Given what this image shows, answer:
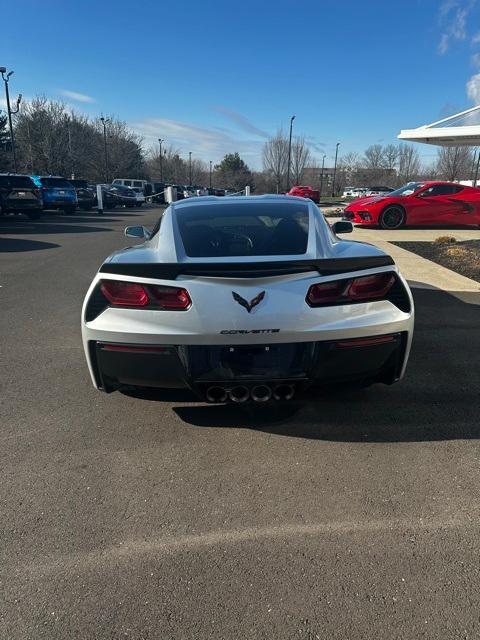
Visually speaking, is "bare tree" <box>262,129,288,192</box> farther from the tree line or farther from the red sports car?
the red sports car

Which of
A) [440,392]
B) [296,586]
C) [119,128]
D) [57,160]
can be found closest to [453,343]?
[440,392]

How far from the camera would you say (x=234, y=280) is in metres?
2.68

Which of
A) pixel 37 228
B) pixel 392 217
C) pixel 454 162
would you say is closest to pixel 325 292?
pixel 392 217

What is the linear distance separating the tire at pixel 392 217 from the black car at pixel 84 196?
19.5 metres

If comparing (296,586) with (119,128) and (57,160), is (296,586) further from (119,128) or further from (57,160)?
(119,128)

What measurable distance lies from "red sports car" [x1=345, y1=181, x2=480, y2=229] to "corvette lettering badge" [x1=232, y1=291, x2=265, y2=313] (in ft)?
46.4

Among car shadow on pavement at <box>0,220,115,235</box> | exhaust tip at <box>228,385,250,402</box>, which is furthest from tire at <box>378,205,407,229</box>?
exhaust tip at <box>228,385,250,402</box>

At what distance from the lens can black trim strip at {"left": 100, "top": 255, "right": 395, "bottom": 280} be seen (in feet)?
8.86

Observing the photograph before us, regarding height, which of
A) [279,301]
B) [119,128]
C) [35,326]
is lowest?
[35,326]

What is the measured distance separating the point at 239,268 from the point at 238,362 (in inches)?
20.7

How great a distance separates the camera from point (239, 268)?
2703 millimetres

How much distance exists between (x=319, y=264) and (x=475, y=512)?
4.96 feet

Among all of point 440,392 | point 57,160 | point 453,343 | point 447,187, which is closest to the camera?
point 440,392

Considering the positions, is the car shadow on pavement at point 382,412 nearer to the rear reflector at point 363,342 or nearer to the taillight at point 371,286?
the rear reflector at point 363,342
